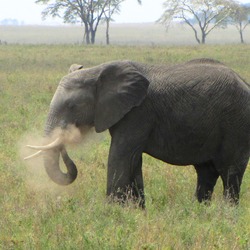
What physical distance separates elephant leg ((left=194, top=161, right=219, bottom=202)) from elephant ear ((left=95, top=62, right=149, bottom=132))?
47.4 inches

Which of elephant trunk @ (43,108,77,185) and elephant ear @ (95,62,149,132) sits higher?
elephant ear @ (95,62,149,132)

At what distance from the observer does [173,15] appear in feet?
273

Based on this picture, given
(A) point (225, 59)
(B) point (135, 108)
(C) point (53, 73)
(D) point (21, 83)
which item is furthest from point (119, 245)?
(A) point (225, 59)

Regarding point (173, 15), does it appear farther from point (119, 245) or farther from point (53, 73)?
point (119, 245)

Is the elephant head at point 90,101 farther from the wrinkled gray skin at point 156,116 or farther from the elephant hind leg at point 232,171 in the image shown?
the elephant hind leg at point 232,171

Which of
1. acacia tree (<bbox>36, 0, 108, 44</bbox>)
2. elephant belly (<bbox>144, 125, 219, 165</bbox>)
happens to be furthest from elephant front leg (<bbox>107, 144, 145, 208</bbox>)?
acacia tree (<bbox>36, 0, 108, 44</bbox>)

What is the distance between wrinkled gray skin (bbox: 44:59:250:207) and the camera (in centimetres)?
679

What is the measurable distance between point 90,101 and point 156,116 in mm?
612

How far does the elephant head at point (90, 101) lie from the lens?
22.2 ft

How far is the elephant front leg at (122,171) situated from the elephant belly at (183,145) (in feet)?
0.83

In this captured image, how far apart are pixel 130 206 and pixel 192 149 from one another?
961mm

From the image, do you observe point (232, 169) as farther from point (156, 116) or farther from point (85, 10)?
point (85, 10)

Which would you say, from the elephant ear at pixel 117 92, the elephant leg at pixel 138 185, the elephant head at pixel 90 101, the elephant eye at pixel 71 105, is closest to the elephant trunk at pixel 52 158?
the elephant head at pixel 90 101

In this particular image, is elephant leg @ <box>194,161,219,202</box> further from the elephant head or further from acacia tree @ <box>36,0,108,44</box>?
acacia tree @ <box>36,0,108,44</box>
